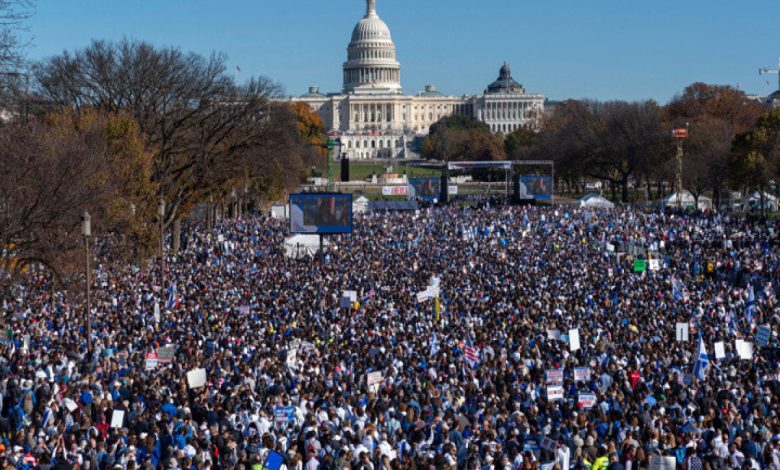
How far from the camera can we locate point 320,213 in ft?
145

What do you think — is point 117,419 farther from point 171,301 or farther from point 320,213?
point 320,213

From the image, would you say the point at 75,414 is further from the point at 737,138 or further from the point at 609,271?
the point at 737,138

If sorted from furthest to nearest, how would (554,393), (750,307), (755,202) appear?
(755,202) < (750,307) < (554,393)

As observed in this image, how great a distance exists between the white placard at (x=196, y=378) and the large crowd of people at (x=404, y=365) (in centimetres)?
3

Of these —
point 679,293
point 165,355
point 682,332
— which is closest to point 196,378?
point 165,355

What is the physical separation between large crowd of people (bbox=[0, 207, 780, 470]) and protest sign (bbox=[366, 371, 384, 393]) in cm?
3

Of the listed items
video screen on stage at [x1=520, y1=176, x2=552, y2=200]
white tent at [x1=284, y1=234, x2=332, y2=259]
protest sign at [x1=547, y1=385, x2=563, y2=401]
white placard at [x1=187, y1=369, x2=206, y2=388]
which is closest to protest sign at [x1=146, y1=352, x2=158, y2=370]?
white placard at [x1=187, y1=369, x2=206, y2=388]

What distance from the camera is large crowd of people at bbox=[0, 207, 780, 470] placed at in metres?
14.9

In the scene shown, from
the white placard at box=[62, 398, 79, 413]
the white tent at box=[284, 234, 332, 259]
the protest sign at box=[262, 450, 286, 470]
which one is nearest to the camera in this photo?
the protest sign at box=[262, 450, 286, 470]

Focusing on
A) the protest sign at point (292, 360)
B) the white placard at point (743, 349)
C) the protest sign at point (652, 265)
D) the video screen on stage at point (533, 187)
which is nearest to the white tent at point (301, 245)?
the protest sign at point (652, 265)

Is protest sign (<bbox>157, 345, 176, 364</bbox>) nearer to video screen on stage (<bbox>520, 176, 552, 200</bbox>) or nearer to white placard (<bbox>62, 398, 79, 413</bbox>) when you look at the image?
white placard (<bbox>62, 398, 79, 413</bbox>)

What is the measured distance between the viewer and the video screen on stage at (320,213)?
44031 millimetres

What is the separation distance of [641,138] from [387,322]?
60.4m

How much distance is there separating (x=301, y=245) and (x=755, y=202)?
39452 mm
